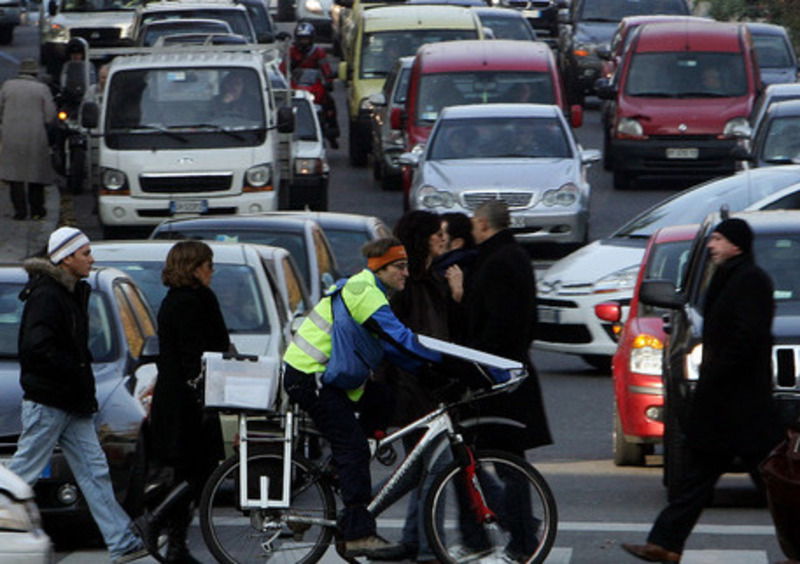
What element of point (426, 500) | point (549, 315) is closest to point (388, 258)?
point (426, 500)

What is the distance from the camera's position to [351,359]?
1059cm

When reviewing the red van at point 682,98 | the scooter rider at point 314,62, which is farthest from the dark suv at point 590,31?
the red van at point 682,98

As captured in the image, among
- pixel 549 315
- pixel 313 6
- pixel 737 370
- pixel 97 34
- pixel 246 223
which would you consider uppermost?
pixel 737 370

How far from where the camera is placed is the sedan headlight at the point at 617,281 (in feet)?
65.8

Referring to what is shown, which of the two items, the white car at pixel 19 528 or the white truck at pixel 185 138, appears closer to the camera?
the white car at pixel 19 528

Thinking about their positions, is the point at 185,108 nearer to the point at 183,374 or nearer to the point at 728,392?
the point at 183,374

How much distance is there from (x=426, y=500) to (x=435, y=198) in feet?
53.5

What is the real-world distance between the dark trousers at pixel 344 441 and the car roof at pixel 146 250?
521 centimetres

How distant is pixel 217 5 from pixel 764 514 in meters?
28.3

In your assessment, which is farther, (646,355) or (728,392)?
(646,355)

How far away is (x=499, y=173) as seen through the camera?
27.0m

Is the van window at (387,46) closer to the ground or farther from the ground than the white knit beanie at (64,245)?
closer to the ground

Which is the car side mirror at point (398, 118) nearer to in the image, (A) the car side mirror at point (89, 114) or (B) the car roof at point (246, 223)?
(A) the car side mirror at point (89, 114)

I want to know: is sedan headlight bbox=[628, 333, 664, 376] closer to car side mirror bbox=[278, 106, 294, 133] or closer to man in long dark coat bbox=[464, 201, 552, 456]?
man in long dark coat bbox=[464, 201, 552, 456]
